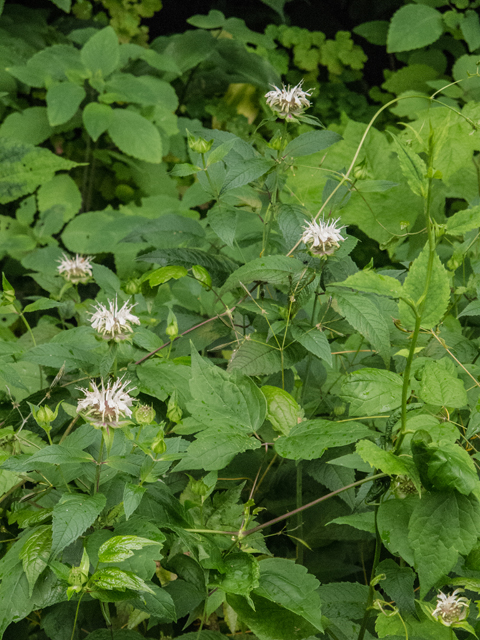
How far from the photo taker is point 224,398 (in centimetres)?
59

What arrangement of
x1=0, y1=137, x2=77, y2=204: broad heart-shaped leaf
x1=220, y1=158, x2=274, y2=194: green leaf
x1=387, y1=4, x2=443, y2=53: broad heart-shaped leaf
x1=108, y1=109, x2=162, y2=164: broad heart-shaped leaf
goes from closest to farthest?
x1=220, y1=158, x2=274, y2=194: green leaf < x1=0, y1=137, x2=77, y2=204: broad heart-shaped leaf < x1=108, y1=109, x2=162, y2=164: broad heart-shaped leaf < x1=387, y1=4, x2=443, y2=53: broad heart-shaped leaf

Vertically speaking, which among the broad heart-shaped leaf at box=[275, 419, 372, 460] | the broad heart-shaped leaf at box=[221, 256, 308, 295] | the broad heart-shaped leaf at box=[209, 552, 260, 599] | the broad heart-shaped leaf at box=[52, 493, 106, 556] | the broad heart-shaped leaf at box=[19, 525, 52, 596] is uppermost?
the broad heart-shaped leaf at box=[221, 256, 308, 295]

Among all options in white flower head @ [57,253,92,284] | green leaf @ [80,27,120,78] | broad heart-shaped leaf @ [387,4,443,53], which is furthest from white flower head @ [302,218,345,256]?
broad heart-shaped leaf @ [387,4,443,53]

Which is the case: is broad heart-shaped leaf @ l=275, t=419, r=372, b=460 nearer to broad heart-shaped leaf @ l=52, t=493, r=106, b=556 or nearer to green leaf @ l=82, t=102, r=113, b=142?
broad heart-shaped leaf @ l=52, t=493, r=106, b=556

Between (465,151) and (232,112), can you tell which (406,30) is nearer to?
(232,112)

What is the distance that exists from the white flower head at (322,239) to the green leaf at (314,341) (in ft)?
0.30

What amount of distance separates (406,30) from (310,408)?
67.6 inches

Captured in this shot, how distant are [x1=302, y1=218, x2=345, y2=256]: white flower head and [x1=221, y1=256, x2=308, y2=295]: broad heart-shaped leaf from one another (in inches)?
1.1

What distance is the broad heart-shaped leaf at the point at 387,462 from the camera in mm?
433

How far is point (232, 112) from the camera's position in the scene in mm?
2123

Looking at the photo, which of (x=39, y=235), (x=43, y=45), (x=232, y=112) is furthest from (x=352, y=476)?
(x=43, y=45)

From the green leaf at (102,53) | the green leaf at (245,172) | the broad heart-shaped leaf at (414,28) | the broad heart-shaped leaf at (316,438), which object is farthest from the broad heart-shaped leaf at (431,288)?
the broad heart-shaped leaf at (414,28)

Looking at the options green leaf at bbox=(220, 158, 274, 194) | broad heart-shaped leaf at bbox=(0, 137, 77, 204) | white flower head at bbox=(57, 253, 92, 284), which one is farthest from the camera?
broad heart-shaped leaf at bbox=(0, 137, 77, 204)

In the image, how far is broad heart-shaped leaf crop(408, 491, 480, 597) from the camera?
436 millimetres
